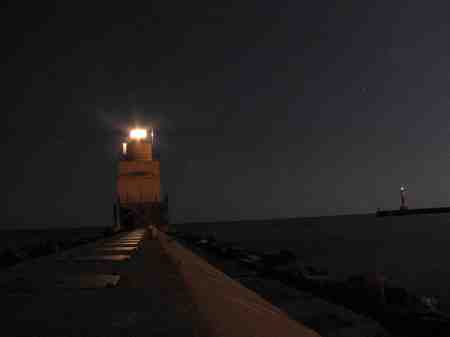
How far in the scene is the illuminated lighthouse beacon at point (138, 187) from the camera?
4231cm

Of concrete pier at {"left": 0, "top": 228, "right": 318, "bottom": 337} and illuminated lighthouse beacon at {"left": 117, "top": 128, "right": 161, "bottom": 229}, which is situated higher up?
illuminated lighthouse beacon at {"left": 117, "top": 128, "right": 161, "bottom": 229}

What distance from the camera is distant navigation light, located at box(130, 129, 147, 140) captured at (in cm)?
4762

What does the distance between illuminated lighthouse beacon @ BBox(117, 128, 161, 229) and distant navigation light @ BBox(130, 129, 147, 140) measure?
611mm

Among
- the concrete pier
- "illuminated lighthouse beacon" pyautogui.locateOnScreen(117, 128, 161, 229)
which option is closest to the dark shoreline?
the concrete pier

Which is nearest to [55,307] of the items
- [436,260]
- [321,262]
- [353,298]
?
[353,298]

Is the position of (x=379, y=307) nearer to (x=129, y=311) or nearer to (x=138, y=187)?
(x=129, y=311)

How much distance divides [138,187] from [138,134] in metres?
6.99

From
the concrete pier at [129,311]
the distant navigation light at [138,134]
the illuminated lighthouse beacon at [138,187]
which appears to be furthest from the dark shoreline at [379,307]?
the distant navigation light at [138,134]

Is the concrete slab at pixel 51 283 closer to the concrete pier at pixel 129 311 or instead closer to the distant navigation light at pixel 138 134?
the concrete pier at pixel 129 311

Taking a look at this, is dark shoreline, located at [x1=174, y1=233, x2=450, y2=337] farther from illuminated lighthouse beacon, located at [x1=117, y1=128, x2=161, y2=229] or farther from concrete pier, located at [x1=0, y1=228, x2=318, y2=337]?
illuminated lighthouse beacon, located at [x1=117, y1=128, x2=161, y2=229]

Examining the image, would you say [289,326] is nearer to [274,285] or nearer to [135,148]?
[274,285]

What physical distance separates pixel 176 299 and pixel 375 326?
13.8 feet

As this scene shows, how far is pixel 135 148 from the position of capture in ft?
153

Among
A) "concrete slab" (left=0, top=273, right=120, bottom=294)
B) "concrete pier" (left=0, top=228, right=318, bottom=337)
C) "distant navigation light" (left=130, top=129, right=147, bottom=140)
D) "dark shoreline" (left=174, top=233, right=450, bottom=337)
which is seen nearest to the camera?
"concrete pier" (left=0, top=228, right=318, bottom=337)
